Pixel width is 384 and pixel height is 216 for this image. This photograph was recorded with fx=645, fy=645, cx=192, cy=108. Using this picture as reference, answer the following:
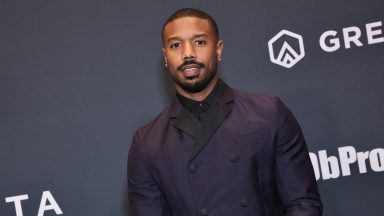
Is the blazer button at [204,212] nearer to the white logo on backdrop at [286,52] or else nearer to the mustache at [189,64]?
the mustache at [189,64]

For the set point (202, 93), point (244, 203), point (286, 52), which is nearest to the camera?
point (244, 203)

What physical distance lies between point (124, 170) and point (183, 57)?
30.4 inches

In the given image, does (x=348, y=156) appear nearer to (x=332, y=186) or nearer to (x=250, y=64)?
(x=332, y=186)

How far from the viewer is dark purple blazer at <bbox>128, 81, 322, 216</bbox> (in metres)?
1.79

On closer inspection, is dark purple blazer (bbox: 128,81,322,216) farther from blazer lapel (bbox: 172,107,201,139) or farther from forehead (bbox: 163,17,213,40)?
forehead (bbox: 163,17,213,40)

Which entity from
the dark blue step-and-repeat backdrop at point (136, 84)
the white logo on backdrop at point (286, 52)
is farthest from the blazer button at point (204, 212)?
the white logo on backdrop at point (286, 52)

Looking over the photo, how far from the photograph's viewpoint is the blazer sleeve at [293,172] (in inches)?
70.1

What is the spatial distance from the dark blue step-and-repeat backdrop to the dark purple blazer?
0.56 meters

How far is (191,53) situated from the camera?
181 cm

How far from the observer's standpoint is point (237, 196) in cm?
178

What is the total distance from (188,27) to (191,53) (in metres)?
0.09

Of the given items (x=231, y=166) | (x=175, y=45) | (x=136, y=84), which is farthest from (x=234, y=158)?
(x=136, y=84)

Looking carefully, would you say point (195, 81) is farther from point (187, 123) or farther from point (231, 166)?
point (231, 166)

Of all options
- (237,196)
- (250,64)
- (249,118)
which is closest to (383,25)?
(250,64)
